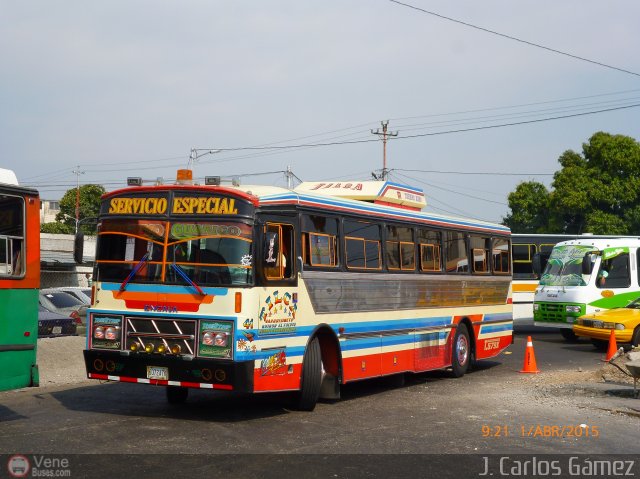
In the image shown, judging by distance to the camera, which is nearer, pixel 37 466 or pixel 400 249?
pixel 37 466

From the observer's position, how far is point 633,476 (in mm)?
8398

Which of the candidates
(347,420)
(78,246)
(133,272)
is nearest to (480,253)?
(347,420)

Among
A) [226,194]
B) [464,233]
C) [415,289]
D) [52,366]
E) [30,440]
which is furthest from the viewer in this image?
[464,233]

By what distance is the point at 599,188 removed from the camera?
48.8 metres

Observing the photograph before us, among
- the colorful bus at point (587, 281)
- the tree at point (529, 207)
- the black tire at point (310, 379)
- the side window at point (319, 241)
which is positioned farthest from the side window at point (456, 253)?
the tree at point (529, 207)

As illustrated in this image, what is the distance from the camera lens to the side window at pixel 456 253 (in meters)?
17.0

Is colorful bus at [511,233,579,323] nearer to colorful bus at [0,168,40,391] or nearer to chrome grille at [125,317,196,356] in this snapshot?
chrome grille at [125,317,196,356]

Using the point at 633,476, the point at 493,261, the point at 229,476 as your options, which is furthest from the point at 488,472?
the point at 493,261

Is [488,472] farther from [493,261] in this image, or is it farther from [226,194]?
[493,261]

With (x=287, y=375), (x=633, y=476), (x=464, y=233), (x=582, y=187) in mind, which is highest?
(x=582, y=187)

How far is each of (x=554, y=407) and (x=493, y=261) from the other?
21.3 ft

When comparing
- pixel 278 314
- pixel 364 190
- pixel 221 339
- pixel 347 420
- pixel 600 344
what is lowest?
pixel 347 420

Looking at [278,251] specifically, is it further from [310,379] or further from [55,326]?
[55,326]

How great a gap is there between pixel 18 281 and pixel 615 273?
67.8 feet
